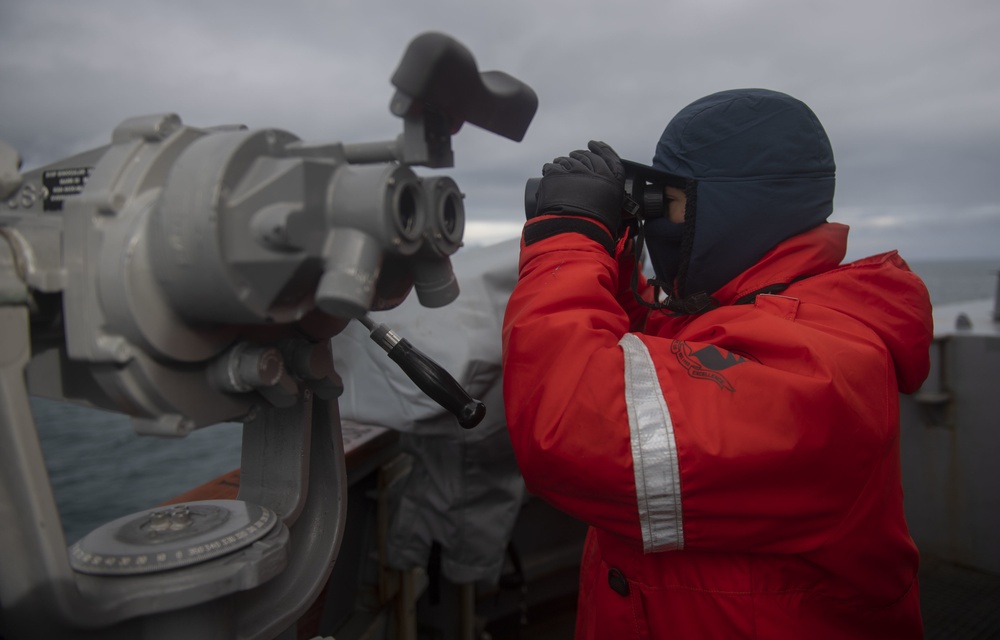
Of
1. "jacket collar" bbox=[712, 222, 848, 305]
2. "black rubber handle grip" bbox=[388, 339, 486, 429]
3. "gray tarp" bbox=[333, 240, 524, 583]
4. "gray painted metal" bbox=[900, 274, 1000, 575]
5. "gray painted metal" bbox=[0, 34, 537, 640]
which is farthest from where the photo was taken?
"gray painted metal" bbox=[900, 274, 1000, 575]

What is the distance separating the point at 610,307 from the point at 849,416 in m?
0.44

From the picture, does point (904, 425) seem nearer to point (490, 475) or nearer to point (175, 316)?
point (490, 475)

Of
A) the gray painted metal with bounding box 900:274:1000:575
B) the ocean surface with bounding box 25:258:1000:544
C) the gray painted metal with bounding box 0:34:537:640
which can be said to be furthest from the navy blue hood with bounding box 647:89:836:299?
the ocean surface with bounding box 25:258:1000:544

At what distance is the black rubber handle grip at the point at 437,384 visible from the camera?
1024 mm

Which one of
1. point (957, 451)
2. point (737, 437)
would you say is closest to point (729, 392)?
point (737, 437)

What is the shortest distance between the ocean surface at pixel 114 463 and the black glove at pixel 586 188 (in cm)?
257

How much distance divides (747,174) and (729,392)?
0.49 meters

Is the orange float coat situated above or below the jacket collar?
below

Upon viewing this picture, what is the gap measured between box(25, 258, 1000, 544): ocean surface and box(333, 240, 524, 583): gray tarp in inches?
61.3

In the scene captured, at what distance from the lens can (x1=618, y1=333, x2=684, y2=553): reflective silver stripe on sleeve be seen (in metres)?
1.08

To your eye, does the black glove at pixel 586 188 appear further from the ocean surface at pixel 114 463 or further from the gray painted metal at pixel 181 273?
the ocean surface at pixel 114 463

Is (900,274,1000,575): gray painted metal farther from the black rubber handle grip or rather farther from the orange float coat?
the black rubber handle grip

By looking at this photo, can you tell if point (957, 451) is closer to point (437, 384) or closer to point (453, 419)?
point (453, 419)

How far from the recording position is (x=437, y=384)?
1.02 meters
